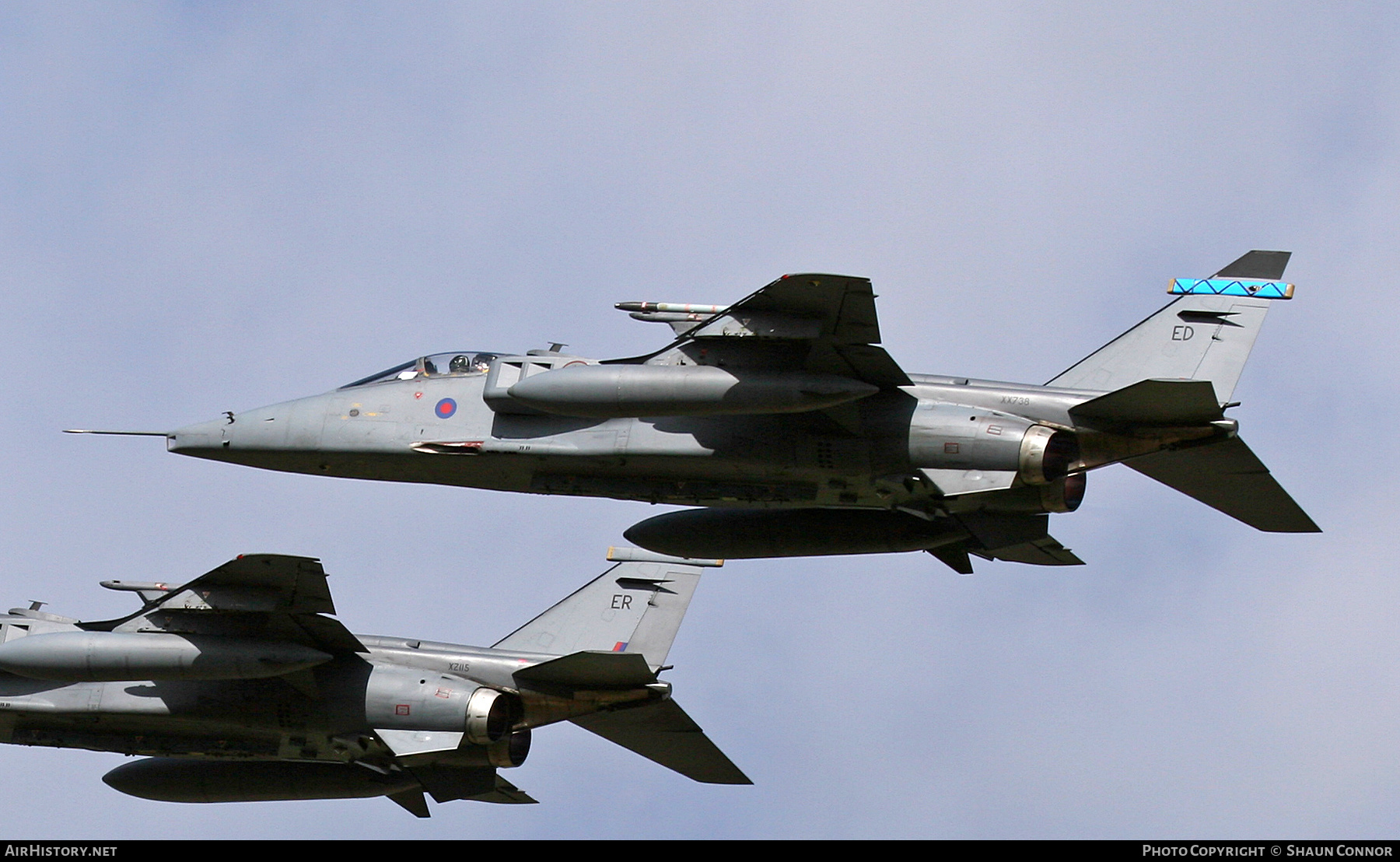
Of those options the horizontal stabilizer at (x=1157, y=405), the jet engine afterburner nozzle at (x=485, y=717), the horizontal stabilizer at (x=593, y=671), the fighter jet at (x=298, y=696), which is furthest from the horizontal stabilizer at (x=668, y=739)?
the horizontal stabilizer at (x=1157, y=405)

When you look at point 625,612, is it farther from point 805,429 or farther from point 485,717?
point 805,429

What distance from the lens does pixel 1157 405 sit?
2359cm

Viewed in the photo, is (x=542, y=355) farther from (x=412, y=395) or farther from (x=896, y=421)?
(x=896, y=421)

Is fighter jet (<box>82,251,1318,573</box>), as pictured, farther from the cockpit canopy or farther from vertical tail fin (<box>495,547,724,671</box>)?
→ vertical tail fin (<box>495,547,724,671</box>)

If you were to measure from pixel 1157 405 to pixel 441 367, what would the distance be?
373 inches

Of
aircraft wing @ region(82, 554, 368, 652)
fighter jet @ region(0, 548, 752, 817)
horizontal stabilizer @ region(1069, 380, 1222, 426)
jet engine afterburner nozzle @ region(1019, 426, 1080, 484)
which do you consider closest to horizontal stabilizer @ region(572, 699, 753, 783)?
fighter jet @ region(0, 548, 752, 817)

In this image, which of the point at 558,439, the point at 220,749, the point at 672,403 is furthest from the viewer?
the point at 220,749

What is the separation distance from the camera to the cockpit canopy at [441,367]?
1035 inches

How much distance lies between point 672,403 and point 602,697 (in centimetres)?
532

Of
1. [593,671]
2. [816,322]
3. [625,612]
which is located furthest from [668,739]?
[816,322]

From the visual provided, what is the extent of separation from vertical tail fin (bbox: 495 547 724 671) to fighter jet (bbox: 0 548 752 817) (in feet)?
0.55

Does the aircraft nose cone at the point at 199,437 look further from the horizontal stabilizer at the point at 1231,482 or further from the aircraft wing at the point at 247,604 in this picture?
the horizontal stabilizer at the point at 1231,482

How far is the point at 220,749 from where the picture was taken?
2734cm

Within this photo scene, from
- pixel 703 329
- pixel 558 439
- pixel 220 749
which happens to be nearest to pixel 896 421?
pixel 703 329
